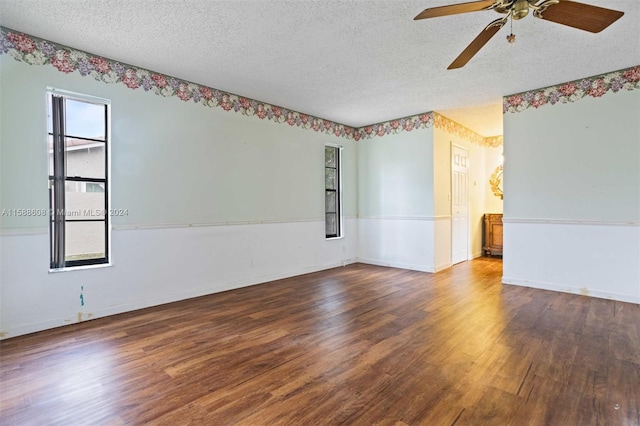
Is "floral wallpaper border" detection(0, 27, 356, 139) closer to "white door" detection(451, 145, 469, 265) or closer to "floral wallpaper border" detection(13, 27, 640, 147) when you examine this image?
"floral wallpaper border" detection(13, 27, 640, 147)

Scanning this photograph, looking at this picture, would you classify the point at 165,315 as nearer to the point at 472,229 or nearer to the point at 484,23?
the point at 484,23

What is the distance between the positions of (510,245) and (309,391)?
12.7 feet

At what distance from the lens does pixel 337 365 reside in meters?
2.28

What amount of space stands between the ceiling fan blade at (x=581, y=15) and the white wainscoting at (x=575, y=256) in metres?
2.76

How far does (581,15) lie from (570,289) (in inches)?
135

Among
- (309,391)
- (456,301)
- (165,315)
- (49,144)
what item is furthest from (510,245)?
(49,144)

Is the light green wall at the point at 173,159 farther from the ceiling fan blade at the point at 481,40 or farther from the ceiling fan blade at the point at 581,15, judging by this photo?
the ceiling fan blade at the point at 581,15

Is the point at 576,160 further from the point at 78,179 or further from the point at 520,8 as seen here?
the point at 78,179

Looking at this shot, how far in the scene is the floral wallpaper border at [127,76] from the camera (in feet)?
9.38

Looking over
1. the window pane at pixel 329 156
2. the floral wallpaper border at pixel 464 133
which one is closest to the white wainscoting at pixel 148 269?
the window pane at pixel 329 156

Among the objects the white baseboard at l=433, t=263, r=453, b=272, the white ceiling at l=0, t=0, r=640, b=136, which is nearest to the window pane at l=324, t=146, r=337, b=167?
the white ceiling at l=0, t=0, r=640, b=136

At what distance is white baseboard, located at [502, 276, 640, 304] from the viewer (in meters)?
3.72

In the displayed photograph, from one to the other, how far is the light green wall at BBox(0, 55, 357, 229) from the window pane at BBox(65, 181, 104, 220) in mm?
170

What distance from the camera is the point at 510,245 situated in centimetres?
459
